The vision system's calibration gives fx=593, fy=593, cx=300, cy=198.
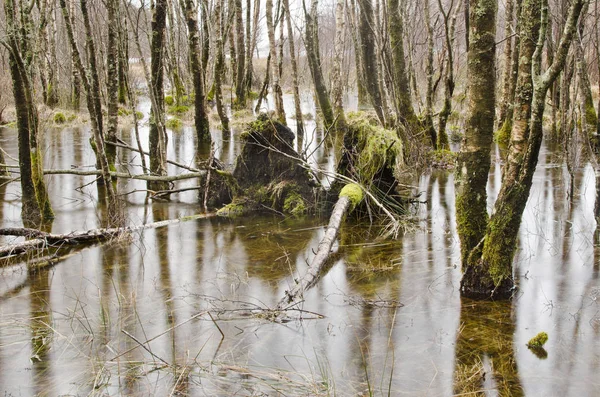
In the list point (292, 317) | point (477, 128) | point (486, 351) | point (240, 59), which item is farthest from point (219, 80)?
point (486, 351)

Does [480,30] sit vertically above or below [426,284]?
above

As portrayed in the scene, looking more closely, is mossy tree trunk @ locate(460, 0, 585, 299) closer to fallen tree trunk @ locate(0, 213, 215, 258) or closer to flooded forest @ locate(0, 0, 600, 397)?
flooded forest @ locate(0, 0, 600, 397)

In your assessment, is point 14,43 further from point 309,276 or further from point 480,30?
point 480,30

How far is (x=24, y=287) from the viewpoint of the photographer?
7012mm

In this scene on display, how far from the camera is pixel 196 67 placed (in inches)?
611

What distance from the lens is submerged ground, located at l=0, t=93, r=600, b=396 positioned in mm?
4805

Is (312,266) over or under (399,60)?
under

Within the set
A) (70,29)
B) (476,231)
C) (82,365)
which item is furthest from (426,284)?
(70,29)

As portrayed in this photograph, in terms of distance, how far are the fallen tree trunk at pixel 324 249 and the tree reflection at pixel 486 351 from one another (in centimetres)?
170

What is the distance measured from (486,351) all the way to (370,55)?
12.3m

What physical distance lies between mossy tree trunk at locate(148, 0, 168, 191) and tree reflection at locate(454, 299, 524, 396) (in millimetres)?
7414

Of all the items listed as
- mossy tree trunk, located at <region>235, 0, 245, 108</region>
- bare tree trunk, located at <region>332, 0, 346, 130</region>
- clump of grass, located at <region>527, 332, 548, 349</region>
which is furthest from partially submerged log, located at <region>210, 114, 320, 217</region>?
mossy tree trunk, located at <region>235, 0, 245, 108</region>

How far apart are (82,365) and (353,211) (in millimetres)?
5951

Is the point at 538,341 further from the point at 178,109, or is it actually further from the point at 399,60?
the point at 178,109
